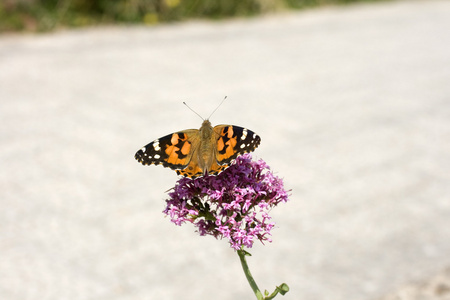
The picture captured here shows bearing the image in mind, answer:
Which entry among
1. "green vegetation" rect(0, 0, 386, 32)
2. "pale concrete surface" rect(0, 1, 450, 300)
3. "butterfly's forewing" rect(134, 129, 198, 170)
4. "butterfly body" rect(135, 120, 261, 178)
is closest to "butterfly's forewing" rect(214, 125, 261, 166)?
"butterfly body" rect(135, 120, 261, 178)

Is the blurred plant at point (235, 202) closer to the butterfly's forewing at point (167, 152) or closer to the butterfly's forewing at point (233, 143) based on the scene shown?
the butterfly's forewing at point (233, 143)

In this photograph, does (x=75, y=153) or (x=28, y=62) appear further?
(x=28, y=62)

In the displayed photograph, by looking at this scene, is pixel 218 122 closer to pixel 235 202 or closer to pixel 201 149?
pixel 201 149

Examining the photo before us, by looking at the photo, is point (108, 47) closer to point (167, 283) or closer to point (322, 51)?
point (322, 51)

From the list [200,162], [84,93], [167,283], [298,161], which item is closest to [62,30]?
[84,93]

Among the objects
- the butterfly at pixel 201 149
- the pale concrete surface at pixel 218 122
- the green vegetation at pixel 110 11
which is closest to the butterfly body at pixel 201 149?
the butterfly at pixel 201 149
